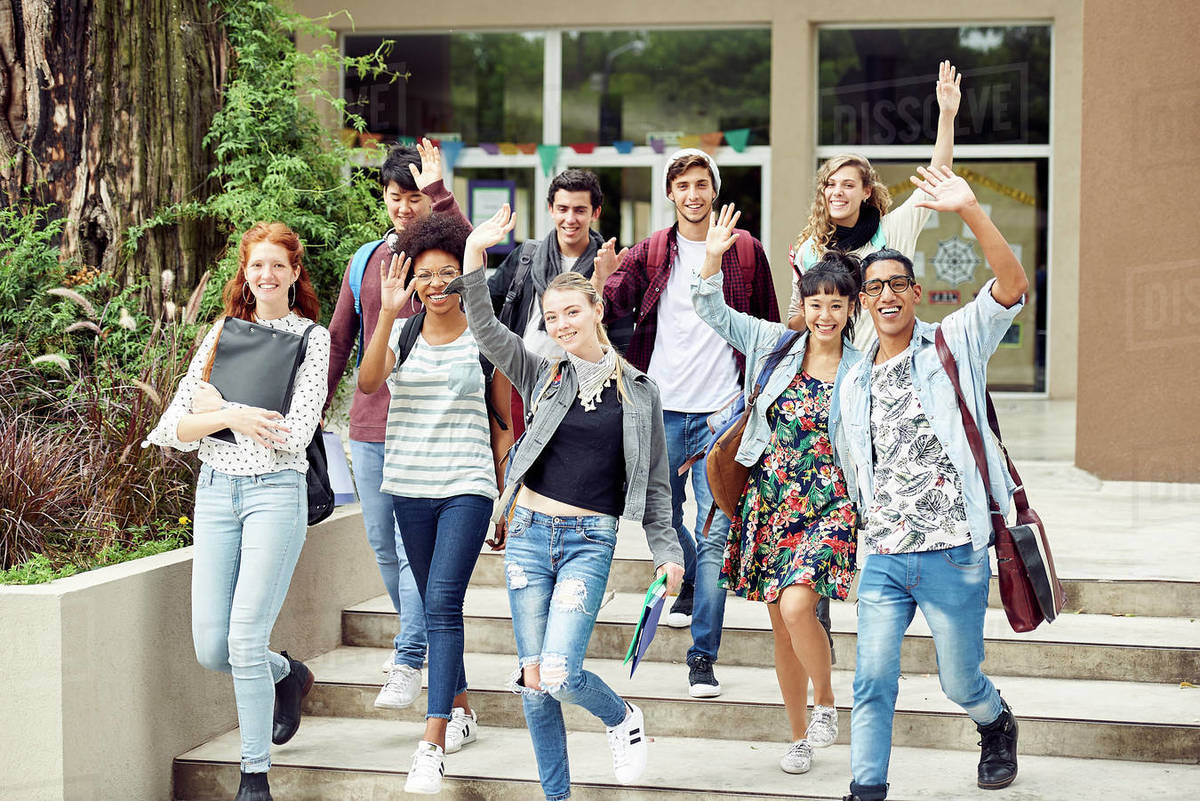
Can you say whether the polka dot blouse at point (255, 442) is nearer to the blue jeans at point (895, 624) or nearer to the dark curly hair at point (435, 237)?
the dark curly hair at point (435, 237)

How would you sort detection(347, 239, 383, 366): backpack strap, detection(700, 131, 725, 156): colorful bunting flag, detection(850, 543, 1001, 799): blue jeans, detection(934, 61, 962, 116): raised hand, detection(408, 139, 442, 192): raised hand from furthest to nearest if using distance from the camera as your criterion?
detection(700, 131, 725, 156): colorful bunting flag
detection(347, 239, 383, 366): backpack strap
detection(408, 139, 442, 192): raised hand
detection(934, 61, 962, 116): raised hand
detection(850, 543, 1001, 799): blue jeans

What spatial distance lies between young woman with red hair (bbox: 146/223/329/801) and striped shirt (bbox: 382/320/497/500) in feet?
0.98

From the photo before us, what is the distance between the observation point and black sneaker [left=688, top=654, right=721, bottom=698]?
5.14 metres

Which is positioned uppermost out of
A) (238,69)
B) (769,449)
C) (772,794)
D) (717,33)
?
(717,33)

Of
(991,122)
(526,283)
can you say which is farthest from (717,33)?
(526,283)

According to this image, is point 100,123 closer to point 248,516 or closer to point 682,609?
point 248,516

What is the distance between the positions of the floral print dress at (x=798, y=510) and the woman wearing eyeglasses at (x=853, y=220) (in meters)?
0.57

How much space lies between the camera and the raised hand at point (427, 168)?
508 centimetres

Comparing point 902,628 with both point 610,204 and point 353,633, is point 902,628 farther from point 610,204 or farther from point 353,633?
point 610,204

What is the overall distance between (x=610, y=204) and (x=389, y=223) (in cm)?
759

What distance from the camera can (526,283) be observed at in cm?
536

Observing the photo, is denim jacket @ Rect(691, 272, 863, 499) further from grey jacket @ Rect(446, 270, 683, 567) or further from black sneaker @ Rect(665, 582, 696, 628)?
black sneaker @ Rect(665, 582, 696, 628)

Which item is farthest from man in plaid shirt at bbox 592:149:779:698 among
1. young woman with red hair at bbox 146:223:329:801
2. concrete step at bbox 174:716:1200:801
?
young woman with red hair at bbox 146:223:329:801

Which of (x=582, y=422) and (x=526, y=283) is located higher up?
(x=526, y=283)
